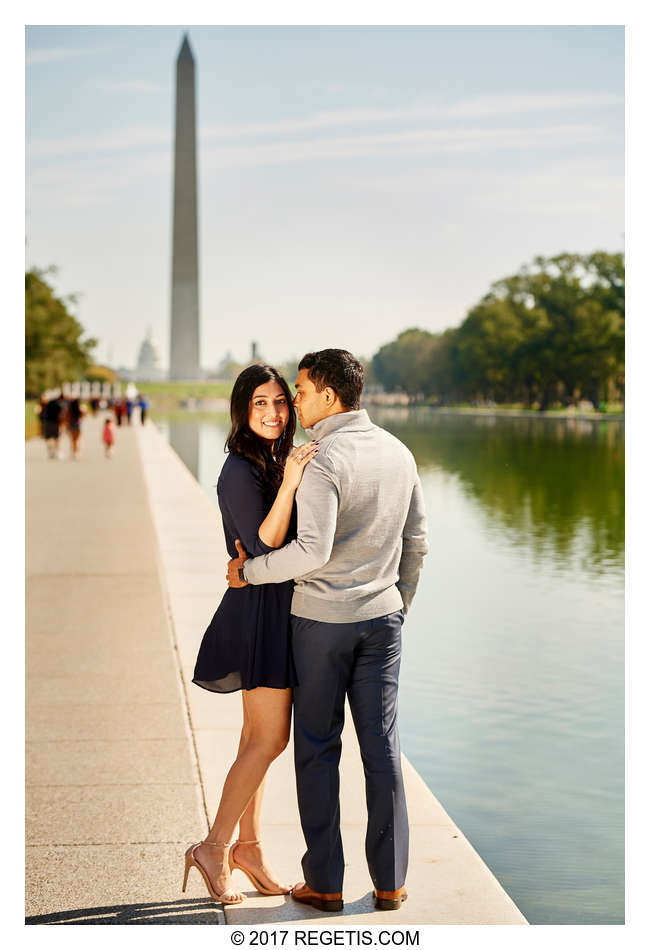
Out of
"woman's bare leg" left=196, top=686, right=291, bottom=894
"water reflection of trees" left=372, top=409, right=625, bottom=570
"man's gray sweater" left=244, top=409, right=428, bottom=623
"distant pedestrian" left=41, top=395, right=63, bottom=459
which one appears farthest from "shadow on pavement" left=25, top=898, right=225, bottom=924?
"distant pedestrian" left=41, top=395, right=63, bottom=459

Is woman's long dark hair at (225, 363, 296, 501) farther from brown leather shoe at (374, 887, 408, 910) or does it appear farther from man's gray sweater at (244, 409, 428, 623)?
brown leather shoe at (374, 887, 408, 910)

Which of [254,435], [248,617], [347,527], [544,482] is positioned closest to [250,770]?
[248,617]

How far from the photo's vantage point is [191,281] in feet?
290

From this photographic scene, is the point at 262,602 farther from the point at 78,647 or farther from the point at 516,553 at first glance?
the point at 516,553

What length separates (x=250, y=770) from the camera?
13.8 ft

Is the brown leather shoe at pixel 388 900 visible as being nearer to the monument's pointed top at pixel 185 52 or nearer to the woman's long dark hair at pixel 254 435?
the woman's long dark hair at pixel 254 435

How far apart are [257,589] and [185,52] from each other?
85.6 m

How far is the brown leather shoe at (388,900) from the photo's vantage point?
13.8 feet

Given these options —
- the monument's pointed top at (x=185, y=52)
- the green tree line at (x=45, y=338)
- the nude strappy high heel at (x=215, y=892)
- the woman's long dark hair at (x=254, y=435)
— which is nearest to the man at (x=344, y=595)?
the woman's long dark hair at (x=254, y=435)

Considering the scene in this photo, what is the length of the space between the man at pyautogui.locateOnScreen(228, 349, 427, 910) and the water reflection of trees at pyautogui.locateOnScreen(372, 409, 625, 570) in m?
1.74

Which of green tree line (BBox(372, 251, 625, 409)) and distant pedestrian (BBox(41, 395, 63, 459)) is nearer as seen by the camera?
distant pedestrian (BBox(41, 395, 63, 459))

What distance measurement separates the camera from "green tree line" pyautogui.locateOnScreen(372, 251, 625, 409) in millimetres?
87688
